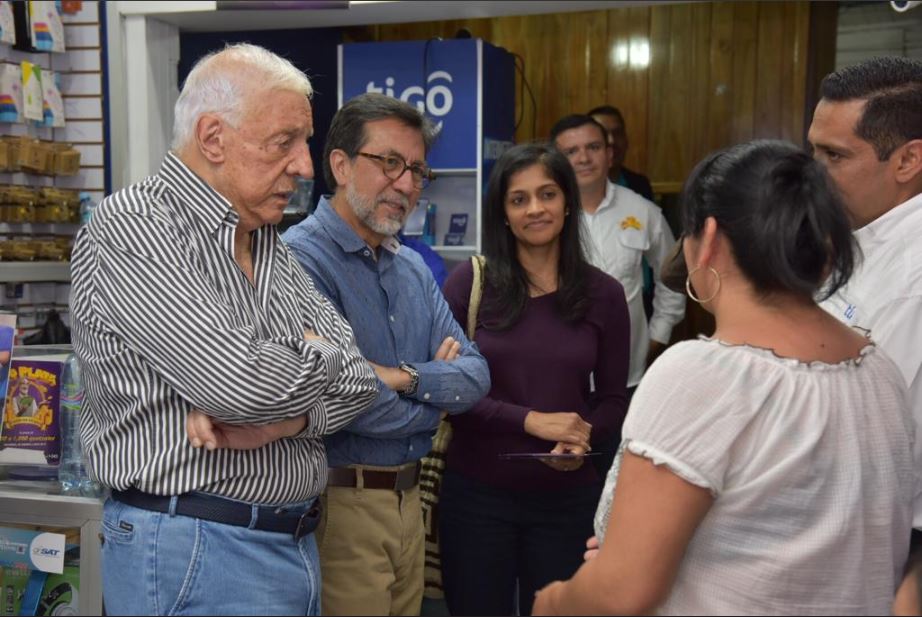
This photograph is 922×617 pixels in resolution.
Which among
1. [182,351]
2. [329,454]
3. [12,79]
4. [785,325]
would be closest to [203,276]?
[182,351]

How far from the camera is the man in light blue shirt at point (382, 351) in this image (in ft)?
7.30

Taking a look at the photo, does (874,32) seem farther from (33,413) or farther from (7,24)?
(33,413)

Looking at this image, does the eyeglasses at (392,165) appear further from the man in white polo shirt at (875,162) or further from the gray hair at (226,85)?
the man in white polo shirt at (875,162)

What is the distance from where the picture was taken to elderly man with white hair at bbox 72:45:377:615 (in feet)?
5.42

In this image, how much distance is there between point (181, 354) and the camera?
1.62 meters

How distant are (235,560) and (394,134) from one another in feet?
3.95

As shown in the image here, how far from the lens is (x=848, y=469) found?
134cm

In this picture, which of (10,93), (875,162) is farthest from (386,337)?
(10,93)

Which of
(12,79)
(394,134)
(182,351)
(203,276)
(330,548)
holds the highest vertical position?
(12,79)

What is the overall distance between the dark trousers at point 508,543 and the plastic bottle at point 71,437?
0.94 m

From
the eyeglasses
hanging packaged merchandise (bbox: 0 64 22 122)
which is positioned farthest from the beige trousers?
hanging packaged merchandise (bbox: 0 64 22 122)

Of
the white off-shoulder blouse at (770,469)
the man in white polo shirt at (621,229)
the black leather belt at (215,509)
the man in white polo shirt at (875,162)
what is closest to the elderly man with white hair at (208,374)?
the black leather belt at (215,509)

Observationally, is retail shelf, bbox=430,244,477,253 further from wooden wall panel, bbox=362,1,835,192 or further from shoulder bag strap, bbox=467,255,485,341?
shoulder bag strap, bbox=467,255,485,341

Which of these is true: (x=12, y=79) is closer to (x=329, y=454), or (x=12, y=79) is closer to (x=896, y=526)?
(x=329, y=454)
